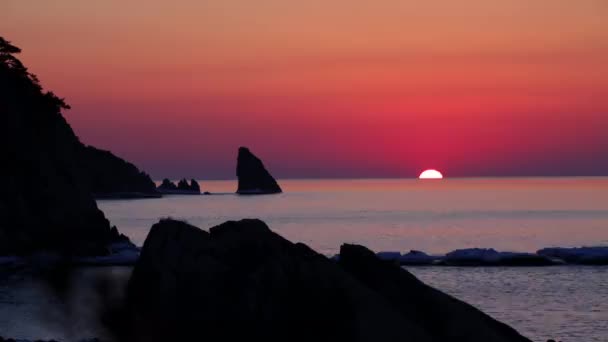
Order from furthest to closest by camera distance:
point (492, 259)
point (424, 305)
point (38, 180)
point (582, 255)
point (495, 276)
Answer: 1. point (38, 180)
2. point (582, 255)
3. point (492, 259)
4. point (495, 276)
5. point (424, 305)

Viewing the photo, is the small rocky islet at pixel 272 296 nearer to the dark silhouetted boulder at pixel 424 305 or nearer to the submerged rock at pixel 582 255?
the dark silhouetted boulder at pixel 424 305

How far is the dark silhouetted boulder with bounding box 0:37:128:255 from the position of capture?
7356 cm

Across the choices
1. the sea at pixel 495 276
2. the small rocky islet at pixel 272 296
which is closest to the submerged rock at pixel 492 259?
the sea at pixel 495 276

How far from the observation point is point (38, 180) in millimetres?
77188

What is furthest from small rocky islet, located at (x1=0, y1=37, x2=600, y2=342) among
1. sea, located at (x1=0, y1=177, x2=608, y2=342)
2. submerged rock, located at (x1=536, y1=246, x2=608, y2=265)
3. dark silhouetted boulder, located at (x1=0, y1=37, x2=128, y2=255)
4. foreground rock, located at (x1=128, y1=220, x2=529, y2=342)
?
dark silhouetted boulder, located at (x1=0, y1=37, x2=128, y2=255)

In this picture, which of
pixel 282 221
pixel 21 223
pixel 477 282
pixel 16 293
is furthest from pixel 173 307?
pixel 282 221

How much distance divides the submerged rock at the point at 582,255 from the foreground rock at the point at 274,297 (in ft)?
158

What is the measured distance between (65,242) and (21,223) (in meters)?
4.30

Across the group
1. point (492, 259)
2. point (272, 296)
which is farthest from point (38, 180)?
point (272, 296)

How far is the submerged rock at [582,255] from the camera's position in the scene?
6850cm

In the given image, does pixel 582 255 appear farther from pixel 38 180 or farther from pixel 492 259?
pixel 38 180

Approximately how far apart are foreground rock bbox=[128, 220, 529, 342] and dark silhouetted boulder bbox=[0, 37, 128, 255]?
52805mm

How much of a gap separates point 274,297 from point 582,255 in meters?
52.9

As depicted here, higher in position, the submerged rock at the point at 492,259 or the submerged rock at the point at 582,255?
the submerged rock at the point at 582,255
